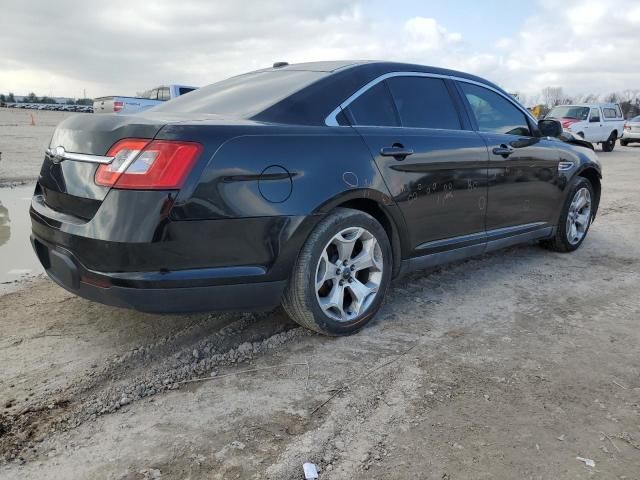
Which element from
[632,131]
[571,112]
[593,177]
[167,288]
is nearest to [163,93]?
[571,112]

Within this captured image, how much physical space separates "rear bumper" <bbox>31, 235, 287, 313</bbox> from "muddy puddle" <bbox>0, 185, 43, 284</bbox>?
172 centimetres

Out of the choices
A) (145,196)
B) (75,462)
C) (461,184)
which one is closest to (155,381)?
(75,462)

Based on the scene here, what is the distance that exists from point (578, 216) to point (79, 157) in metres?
4.60

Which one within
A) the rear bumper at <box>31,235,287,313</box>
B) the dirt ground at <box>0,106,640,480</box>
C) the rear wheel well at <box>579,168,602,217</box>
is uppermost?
the rear wheel well at <box>579,168,602,217</box>

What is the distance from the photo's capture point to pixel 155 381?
2.61 m

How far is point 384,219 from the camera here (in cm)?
335

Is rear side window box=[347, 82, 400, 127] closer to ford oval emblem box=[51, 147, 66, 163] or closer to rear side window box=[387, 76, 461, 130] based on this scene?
rear side window box=[387, 76, 461, 130]

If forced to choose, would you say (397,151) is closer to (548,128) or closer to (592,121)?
(548,128)

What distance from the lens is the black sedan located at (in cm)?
246

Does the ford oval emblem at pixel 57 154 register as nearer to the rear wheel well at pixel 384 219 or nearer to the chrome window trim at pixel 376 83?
the chrome window trim at pixel 376 83

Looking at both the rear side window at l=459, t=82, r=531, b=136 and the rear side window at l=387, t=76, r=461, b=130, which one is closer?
the rear side window at l=387, t=76, r=461, b=130

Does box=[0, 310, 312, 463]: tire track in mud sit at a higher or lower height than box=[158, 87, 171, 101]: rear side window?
lower

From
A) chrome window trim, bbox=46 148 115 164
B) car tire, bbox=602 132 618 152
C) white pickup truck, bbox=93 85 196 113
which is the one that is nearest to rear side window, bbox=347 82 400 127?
chrome window trim, bbox=46 148 115 164

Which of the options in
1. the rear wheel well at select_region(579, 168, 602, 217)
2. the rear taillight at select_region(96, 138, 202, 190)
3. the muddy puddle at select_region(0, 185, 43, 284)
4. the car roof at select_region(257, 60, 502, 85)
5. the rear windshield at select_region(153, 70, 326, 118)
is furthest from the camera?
the rear wheel well at select_region(579, 168, 602, 217)
